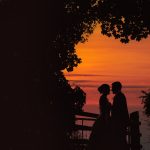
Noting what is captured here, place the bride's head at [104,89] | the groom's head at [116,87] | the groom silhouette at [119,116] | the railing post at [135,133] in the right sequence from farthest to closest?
1. the railing post at [135,133]
2. the groom silhouette at [119,116]
3. the bride's head at [104,89]
4. the groom's head at [116,87]

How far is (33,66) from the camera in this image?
2047 centimetres

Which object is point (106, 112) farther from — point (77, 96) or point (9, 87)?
point (77, 96)

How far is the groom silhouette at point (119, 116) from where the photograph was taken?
1688cm

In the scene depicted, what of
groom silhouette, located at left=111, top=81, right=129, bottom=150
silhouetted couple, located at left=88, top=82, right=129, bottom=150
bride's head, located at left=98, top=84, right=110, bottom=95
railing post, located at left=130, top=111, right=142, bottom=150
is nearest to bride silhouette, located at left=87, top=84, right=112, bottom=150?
silhouetted couple, located at left=88, top=82, right=129, bottom=150

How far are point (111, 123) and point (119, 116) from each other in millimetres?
468

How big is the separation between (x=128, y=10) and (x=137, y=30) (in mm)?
1265

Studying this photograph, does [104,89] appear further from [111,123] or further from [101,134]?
[101,134]

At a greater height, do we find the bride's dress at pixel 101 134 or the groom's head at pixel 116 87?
the groom's head at pixel 116 87

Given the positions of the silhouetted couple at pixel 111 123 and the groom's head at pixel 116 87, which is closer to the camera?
the groom's head at pixel 116 87

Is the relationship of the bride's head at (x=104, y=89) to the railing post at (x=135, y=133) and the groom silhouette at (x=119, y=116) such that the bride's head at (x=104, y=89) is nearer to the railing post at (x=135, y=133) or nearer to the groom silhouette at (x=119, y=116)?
the groom silhouette at (x=119, y=116)

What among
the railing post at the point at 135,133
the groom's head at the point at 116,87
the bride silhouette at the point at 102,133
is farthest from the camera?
the railing post at the point at 135,133

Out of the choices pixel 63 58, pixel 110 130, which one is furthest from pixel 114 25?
pixel 110 130

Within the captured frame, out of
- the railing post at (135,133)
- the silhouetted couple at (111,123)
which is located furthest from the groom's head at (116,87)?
the railing post at (135,133)

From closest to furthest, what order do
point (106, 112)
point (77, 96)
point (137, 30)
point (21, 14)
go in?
point (106, 112) → point (21, 14) → point (77, 96) → point (137, 30)
